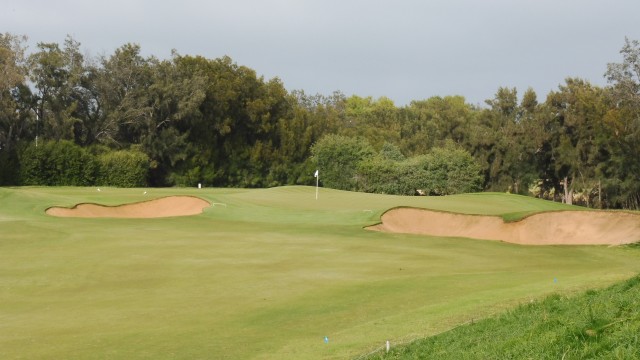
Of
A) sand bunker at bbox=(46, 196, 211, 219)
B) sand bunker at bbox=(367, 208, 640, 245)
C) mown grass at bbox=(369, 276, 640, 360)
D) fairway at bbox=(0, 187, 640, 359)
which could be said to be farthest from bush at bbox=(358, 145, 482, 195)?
mown grass at bbox=(369, 276, 640, 360)

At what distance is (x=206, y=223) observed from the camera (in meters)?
32.8

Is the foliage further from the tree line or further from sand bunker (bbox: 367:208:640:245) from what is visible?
sand bunker (bbox: 367:208:640:245)

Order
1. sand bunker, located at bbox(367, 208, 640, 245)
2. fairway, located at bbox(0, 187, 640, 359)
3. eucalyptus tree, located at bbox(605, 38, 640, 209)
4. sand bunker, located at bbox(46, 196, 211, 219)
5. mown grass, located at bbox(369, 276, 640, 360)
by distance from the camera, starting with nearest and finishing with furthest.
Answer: mown grass, located at bbox(369, 276, 640, 360)
fairway, located at bbox(0, 187, 640, 359)
sand bunker, located at bbox(367, 208, 640, 245)
sand bunker, located at bbox(46, 196, 211, 219)
eucalyptus tree, located at bbox(605, 38, 640, 209)

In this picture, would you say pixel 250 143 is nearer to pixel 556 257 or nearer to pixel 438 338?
pixel 556 257

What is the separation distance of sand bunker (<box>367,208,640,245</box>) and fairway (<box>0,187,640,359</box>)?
1.13 meters

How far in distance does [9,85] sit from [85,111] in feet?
38.0

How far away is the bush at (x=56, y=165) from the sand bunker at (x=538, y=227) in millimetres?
41342

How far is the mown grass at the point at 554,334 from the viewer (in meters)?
6.82

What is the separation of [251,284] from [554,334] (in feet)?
33.2

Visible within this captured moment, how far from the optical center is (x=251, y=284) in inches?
657

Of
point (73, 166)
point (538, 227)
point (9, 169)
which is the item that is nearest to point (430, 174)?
point (73, 166)

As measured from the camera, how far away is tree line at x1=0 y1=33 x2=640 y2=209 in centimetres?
6550

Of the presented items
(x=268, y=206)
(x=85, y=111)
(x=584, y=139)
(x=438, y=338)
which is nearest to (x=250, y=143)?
(x=85, y=111)

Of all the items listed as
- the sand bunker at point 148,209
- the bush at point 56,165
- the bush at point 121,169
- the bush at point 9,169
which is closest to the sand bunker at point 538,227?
the sand bunker at point 148,209
